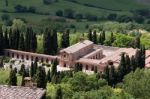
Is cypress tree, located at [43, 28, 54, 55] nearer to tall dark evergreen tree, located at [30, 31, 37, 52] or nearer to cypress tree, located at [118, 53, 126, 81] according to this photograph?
tall dark evergreen tree, located at [30, 31, 37, 52]

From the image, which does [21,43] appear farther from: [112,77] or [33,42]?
[112,77]

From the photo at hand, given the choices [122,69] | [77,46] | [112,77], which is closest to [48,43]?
[77,46]

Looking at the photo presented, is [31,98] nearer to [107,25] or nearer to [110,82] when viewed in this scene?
[110,82]

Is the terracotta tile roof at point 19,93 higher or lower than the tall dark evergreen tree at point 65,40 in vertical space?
higher

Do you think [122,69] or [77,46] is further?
[77,46]

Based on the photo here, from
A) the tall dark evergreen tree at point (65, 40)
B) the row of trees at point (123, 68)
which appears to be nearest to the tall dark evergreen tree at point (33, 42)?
the tall dark evergreen tree at point (65, 40)

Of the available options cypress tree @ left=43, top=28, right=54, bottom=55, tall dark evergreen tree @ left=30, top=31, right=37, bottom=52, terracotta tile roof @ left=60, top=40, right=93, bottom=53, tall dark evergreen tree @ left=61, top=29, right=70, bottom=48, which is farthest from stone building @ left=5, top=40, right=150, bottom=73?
tall dark evergreen tree @ left=61, top=29, right=70, bottom=48

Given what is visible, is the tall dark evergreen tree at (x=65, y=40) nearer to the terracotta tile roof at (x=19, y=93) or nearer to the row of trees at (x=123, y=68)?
the row of trees at (x=123, y=68)

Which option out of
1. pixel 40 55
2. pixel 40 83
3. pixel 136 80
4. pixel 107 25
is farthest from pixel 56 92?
pixel 107 25
